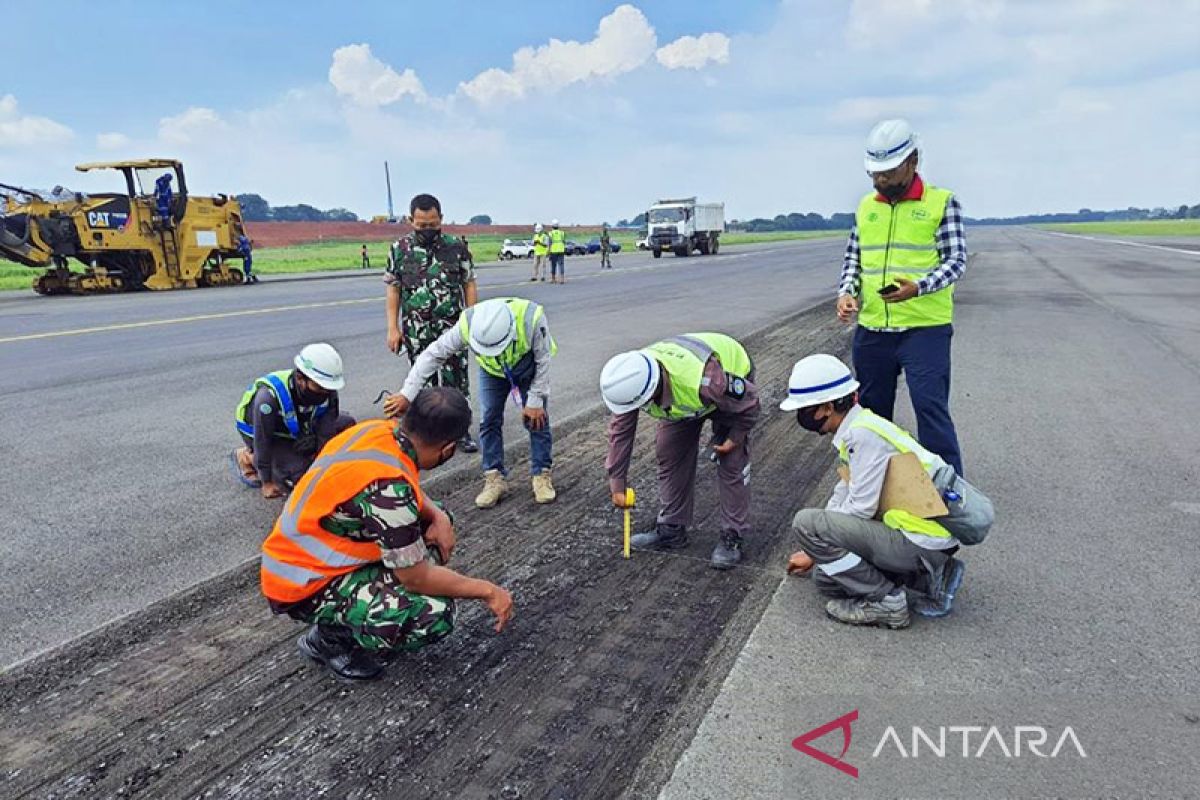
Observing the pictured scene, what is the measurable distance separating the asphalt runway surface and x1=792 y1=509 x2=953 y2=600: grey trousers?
183 mm

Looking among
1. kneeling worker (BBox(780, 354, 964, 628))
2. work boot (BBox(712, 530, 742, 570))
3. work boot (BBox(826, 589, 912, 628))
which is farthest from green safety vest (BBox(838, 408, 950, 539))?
work boot (BBox(712, 530, 742, 570))

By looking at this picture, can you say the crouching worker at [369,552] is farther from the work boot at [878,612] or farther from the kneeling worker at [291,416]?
the kneeling worker at [291,416]

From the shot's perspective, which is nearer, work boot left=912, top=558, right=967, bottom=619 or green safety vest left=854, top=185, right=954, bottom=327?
work boot left=912, top=558, right=967, bottom=619

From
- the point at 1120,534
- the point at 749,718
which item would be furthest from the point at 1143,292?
the point at 749,718

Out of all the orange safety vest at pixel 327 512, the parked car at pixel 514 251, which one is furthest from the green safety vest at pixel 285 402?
the parked car at pixel 514 251

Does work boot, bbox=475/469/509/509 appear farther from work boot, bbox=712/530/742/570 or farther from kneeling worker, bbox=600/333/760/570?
work boot, bbox=712/530/742/570

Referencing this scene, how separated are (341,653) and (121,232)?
19.8 meters

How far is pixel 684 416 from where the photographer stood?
3.76 metres

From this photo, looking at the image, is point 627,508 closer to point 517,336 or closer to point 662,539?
point 662,539

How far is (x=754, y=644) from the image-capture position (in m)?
3.15

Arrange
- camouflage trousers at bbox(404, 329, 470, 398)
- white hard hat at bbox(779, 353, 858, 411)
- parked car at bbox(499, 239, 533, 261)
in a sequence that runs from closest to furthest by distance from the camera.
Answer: white hard hat at bbox(779, 353, 858, 411) < camouflage trousers at bbox(404, 329, 470, 398) < parked car at bbox(499, 239, 533, 261)

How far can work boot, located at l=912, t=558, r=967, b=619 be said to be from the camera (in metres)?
3.37

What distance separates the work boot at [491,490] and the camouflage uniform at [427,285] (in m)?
0.75

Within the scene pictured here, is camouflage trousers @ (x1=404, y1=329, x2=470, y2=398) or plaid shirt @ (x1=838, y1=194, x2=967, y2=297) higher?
plaid shirt @ (x1=838, y1=194, x2=967, y2=297)
